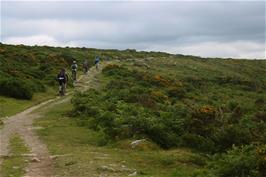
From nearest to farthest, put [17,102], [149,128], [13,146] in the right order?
1. [13,146]
2. [149,128]
3. [17,102]

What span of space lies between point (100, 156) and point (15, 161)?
246cm

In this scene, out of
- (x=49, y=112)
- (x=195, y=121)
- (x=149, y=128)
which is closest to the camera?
(x=149, y=128)

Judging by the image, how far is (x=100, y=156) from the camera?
15516 millimetres

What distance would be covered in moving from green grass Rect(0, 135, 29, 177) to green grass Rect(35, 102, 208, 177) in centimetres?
89

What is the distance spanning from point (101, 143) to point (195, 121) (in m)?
3.99

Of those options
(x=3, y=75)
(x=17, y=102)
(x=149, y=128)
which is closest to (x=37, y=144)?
(x=149, y=128)

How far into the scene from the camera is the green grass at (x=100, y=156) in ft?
45.2

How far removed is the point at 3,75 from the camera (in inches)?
1470

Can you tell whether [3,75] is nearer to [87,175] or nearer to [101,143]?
[101,143]

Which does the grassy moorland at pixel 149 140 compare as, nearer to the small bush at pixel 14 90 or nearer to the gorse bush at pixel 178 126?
the gorse bush at pixel 178 126

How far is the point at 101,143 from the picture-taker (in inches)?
727

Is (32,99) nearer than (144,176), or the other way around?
(144,176)

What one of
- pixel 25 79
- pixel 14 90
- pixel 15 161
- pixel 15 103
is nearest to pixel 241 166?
pixel 15 161

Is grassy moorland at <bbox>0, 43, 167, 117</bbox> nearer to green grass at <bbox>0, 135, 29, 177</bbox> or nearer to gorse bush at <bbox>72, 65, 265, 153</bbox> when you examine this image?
gorse bush at <bbox>72, 65, 265, 153</bbox>
